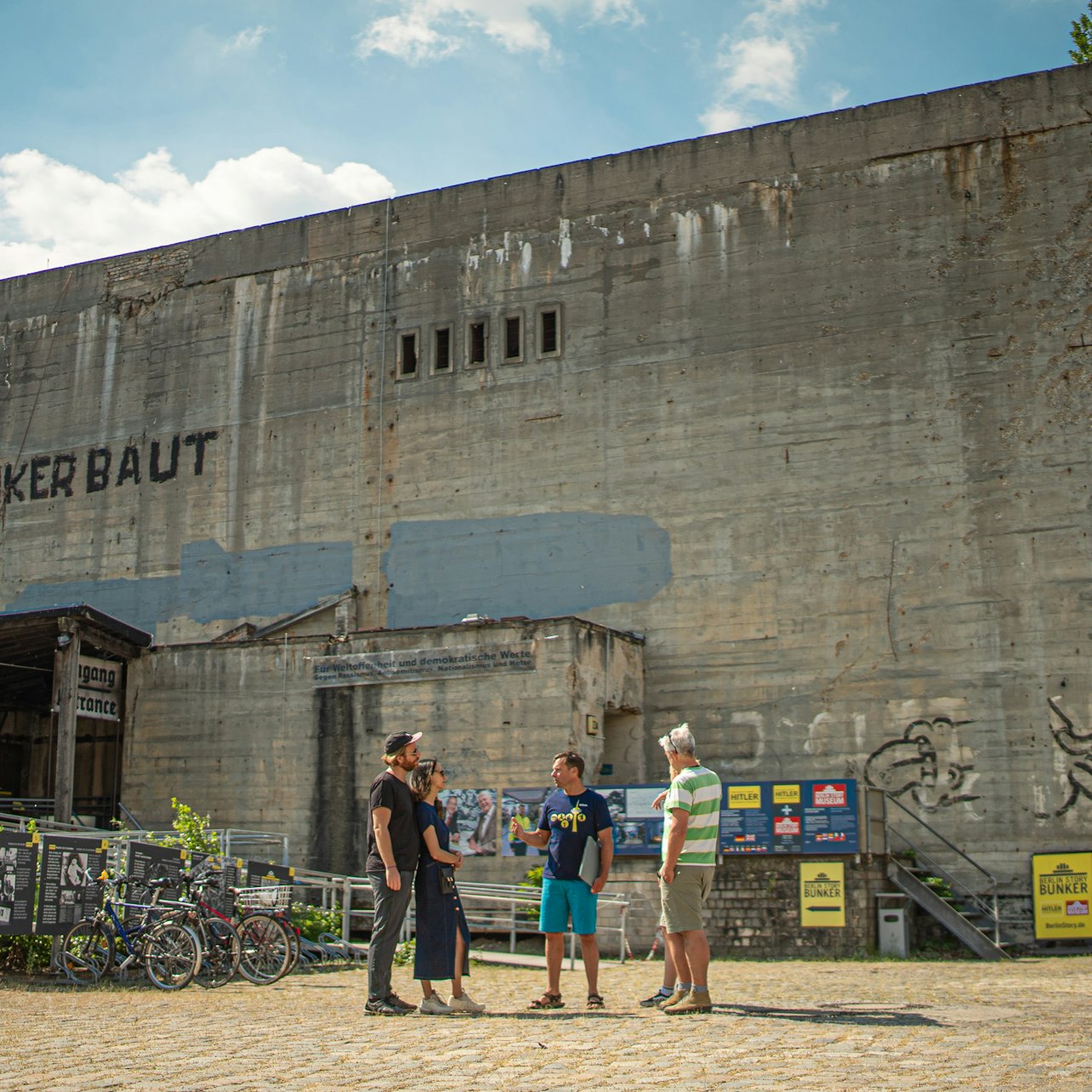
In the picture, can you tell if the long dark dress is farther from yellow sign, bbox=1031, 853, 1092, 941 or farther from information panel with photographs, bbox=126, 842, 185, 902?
yellow sign, bbox=1031, 853, 1092, 941

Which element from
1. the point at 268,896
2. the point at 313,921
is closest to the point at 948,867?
the point at 313,921

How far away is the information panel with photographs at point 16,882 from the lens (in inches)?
503

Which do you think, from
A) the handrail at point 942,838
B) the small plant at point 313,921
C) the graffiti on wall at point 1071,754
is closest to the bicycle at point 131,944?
the small plant at point 313,921

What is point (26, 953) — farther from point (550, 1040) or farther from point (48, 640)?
point (48, 640)

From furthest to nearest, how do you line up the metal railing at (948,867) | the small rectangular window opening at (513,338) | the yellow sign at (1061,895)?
the small rectangular window opening at (513,338)
the metal railing at (948,867)
the yellow sign at (1061,895)

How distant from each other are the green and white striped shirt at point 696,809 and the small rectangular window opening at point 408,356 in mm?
18829

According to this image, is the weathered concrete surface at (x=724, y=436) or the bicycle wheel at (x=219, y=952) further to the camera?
the weathered concrete surface at (x=724, y=436)

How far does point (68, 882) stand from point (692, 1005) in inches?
268

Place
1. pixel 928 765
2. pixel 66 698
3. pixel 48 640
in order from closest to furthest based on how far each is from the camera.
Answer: pixel 928 765
pixel 66 698
pixel 48 640

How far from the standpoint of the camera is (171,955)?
1219 cm

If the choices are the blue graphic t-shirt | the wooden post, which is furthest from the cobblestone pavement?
the wooden post

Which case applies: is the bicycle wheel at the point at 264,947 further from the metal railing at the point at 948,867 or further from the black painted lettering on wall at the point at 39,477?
the black painted lettering on wall at the point at 39,477

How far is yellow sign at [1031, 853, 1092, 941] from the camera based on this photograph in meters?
20.3

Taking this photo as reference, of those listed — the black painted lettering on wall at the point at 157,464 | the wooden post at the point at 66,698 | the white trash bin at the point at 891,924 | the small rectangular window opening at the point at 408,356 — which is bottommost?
the white trash bin at the point at 891,924
